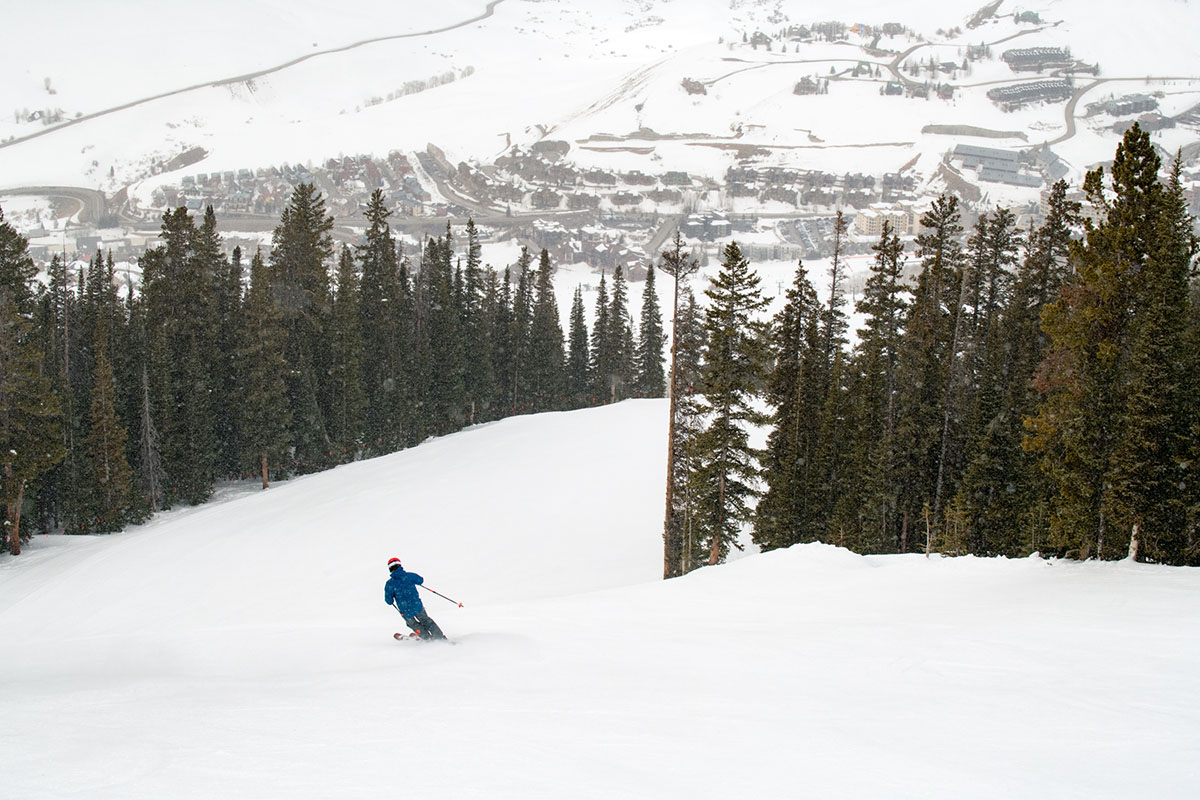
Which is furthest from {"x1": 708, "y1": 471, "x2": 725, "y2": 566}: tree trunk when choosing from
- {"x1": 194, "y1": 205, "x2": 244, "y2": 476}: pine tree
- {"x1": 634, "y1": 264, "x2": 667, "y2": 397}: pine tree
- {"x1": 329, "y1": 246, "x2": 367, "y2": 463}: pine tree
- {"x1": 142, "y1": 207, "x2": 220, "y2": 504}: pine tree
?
{"x1": 634, "y1": 264, "x2": 667, "y2": 397}: pine tree

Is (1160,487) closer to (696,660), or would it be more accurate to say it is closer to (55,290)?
(696,660)

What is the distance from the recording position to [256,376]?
49000mm

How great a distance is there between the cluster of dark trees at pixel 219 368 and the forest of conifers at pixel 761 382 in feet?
0.60

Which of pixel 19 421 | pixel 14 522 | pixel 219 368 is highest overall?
pixel 219 368

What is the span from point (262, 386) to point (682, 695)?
45.3 m

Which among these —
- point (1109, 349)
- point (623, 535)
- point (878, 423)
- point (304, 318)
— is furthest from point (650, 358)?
point (1109, 349)

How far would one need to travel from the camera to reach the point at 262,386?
49.1m

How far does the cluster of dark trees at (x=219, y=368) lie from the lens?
41.1 m

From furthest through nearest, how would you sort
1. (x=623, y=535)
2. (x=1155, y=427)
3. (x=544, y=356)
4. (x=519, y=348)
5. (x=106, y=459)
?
1. (x=544, y=356)
2. (x=519, y=348)
3. (x=106, y=459)
4. (x=623, y=535)
5. (x=1155, y=427)

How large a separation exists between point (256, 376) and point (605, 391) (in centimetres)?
4066

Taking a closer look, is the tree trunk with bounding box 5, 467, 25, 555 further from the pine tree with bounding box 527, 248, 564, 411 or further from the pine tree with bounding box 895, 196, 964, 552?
the pine tree with bounding box 527, 248, 564, 411

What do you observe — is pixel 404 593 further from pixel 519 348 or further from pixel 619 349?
pixel 619 349

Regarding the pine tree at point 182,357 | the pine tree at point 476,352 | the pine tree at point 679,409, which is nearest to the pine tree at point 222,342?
the pine tree at point 182,357

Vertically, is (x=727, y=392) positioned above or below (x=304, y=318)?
below
